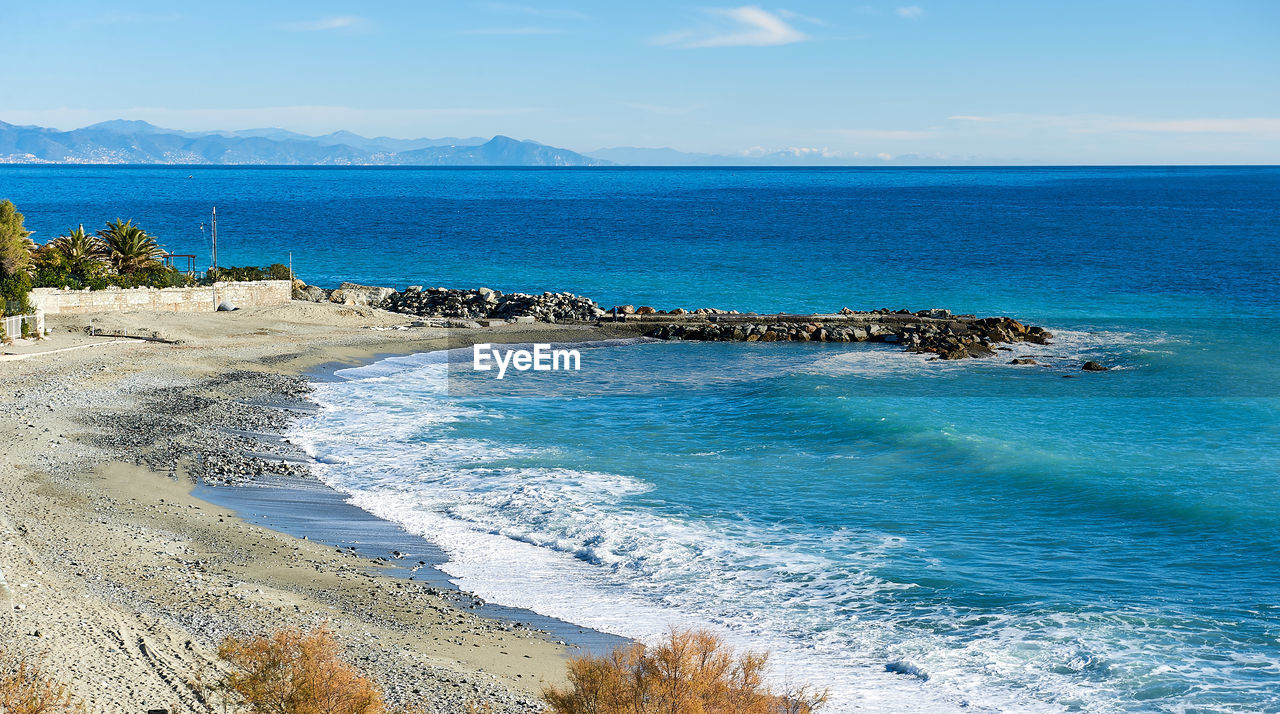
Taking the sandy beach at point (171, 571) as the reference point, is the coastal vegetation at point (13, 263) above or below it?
above

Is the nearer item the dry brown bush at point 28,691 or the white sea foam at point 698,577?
the dry brown bush at point 28,691

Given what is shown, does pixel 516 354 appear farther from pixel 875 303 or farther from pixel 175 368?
pixel 875 303

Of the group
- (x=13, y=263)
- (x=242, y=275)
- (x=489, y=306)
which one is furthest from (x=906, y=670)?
(x=242, y=275)

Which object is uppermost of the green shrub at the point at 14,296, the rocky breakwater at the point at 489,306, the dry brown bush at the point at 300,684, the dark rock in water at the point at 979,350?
the green shrub at the point at 14,296

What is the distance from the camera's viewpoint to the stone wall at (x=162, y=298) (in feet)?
122

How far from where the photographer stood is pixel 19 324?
32500 mm

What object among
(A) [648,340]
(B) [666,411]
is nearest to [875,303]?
(A) [648,340]

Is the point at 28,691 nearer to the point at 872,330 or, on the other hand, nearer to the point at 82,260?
the point at 82,260

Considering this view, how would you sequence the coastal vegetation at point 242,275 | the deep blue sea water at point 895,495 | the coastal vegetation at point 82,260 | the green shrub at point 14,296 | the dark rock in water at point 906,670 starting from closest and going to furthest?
the dark rock in water at point 906,670 < the deep blue sea water at point 895,495 < the green shrub at point 14,296 < the coastal vegetation at point 82,260 < the coastal vegetation at point 242,275

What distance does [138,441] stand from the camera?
23266 millimetres

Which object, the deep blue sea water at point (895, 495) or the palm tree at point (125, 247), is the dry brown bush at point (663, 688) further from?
the palm tree at point (125, 247)

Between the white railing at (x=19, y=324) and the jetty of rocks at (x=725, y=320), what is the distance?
13.9 metres

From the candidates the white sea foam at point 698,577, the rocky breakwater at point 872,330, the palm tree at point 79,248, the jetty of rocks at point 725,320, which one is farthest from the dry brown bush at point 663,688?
the palm tree at point 79,248

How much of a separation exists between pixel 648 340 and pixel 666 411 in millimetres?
14310
